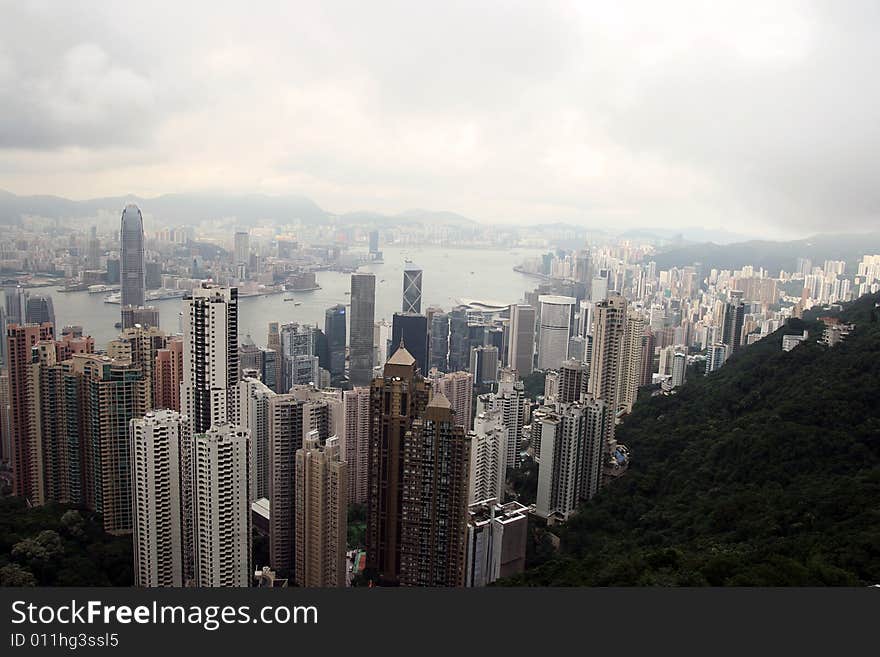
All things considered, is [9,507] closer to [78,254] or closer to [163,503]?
[163,503]

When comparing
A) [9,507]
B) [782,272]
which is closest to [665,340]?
[782,272]

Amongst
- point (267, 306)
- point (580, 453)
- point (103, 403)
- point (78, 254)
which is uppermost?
point (78, 254)

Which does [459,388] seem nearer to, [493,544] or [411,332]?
[411,332]

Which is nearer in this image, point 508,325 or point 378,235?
point 378,235

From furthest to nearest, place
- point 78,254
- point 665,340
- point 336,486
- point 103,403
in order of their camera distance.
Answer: point 665,340 < point 103,403 < point 78,254 < point 336,486

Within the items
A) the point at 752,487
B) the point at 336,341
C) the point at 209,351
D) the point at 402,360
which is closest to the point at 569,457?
the point at 752,487

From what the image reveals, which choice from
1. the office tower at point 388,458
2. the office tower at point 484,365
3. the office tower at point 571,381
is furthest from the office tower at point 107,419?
the office tower at point 571,381

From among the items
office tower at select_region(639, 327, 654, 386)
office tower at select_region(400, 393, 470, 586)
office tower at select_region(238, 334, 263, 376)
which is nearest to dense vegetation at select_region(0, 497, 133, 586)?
office tower at select_region(238, 334, 263, 376)
